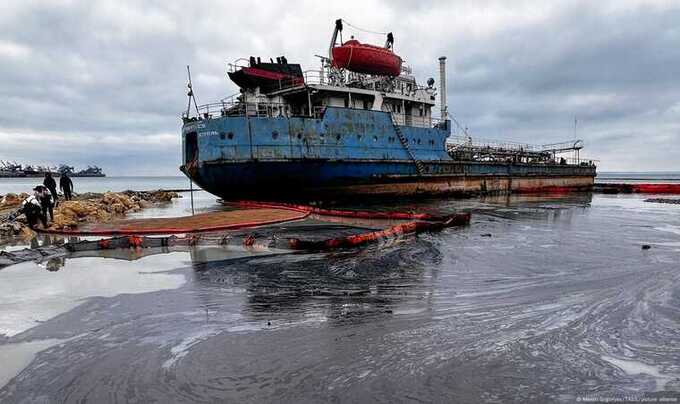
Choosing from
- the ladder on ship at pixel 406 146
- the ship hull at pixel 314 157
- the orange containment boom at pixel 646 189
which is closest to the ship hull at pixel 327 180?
the ship hull at pixel 314 157

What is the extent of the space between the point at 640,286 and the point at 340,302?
4.39m

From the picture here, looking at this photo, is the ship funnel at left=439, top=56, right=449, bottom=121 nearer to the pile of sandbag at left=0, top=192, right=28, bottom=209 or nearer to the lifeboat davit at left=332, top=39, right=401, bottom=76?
the lifeboat davit at left=332, top=39, right=401, bottom=76

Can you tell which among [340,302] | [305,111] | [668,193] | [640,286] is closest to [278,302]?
[340,302]

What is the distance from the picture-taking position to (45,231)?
10.2 meters

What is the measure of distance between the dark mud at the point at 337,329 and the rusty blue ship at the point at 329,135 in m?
10.8

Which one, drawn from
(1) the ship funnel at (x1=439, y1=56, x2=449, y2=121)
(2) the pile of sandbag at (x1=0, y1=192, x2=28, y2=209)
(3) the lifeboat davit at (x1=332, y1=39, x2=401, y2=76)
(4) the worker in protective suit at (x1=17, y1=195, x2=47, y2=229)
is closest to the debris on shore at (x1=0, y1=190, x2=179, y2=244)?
(2) the pile of sandbag at (x1=0, y1=192, x2=28, y2=209)

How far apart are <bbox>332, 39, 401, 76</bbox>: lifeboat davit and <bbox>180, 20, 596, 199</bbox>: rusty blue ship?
0.05m

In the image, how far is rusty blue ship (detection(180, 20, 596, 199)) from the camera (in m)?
17.3

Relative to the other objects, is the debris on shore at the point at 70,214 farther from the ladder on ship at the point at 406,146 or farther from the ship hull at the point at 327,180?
the ladder on ship at the point at 406,146

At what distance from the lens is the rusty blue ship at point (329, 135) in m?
17.3

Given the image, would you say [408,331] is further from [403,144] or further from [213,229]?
[403,144]

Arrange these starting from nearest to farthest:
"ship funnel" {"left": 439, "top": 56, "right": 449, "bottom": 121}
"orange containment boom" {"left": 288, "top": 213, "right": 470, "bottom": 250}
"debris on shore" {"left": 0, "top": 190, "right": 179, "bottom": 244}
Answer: "orange containment boom" {"left": 288, "top": 213, "right": 470, "bottom": 250} < "debris on shore" {"left": 0, "top": 190, "right": 179, "bottom": 244} < "ship funnel" {"left": 439, "top": 56, "right": 449, "bottom": 121}

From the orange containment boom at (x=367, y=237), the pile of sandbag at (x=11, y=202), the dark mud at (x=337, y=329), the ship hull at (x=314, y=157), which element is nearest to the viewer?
the dark mud at (x=337, y=329)

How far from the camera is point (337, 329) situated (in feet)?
12.7
